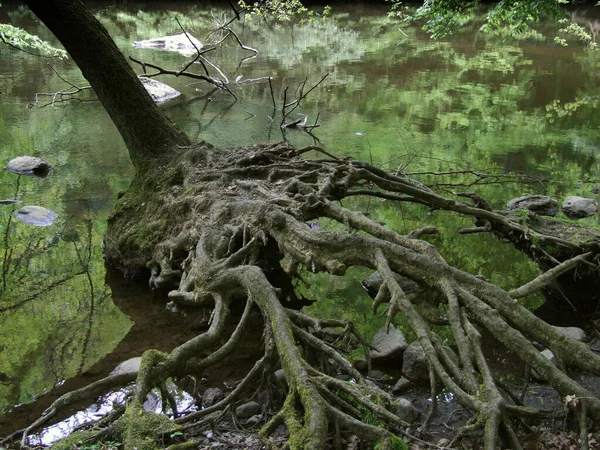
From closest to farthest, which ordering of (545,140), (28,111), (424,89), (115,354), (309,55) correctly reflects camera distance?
(115,354)
(545,140)
(28,111)
(424,89)
(309,55)

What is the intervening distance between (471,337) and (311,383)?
1.17m

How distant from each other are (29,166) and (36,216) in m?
2.48

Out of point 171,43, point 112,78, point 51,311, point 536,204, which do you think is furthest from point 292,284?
point 171,43

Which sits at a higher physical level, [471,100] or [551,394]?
[471,100]

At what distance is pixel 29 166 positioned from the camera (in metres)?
10.9

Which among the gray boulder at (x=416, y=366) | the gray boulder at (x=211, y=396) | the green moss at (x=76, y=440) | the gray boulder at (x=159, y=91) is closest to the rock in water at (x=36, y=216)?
the gray boulder at (x=211, y=396)

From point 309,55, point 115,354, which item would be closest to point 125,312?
point 115,354

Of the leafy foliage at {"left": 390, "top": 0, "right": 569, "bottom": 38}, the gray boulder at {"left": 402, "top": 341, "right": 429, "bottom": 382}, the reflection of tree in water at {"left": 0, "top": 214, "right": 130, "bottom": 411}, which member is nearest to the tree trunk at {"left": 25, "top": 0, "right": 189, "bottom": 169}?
the reflection of tree in water at {"left": 0, "top": 214, "right": 130, "bottom": 411}

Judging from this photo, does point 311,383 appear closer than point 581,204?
Yes

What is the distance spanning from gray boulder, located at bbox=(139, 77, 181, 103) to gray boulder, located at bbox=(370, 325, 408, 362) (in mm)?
12187

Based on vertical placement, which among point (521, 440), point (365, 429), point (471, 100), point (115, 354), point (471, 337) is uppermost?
point (471, 100)

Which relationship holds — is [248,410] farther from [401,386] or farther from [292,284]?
[292,284]

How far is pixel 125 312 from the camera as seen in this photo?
6.64 m

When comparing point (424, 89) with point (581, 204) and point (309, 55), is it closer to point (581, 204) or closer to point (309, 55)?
point (309, 55)
